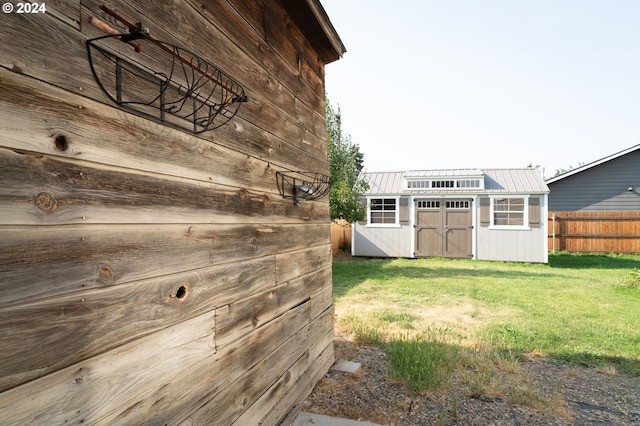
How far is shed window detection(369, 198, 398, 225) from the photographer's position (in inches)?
504

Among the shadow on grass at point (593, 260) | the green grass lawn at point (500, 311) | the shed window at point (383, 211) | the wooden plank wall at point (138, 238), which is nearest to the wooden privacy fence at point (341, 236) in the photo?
the shed window at point (383, 211)

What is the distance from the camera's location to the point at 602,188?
13.9m

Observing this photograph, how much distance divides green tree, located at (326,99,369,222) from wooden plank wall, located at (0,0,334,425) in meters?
8.11

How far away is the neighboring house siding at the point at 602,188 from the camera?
13555 mm

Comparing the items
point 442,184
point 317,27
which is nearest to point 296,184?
point 317,27

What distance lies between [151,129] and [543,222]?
41.1ft

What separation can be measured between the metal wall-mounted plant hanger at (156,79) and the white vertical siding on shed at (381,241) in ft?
Result: 37.3

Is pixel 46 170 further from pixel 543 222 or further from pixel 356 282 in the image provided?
pixel 543 222

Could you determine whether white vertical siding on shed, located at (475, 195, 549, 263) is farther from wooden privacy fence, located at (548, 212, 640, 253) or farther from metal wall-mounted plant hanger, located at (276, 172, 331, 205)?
metal wall-mounted plant hanger, located at (276, 172, 331, 205)

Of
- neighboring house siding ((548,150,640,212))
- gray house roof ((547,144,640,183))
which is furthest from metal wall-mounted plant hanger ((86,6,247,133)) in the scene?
neighboring house siding ((548,150,640,212))

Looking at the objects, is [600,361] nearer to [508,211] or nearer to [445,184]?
[508,211]

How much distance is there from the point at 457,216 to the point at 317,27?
1052cm

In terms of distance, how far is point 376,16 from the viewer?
5.39m

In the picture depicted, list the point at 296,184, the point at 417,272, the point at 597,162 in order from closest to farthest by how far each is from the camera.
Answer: the point at 296,184
the point at 417,272
the point at 597,162
